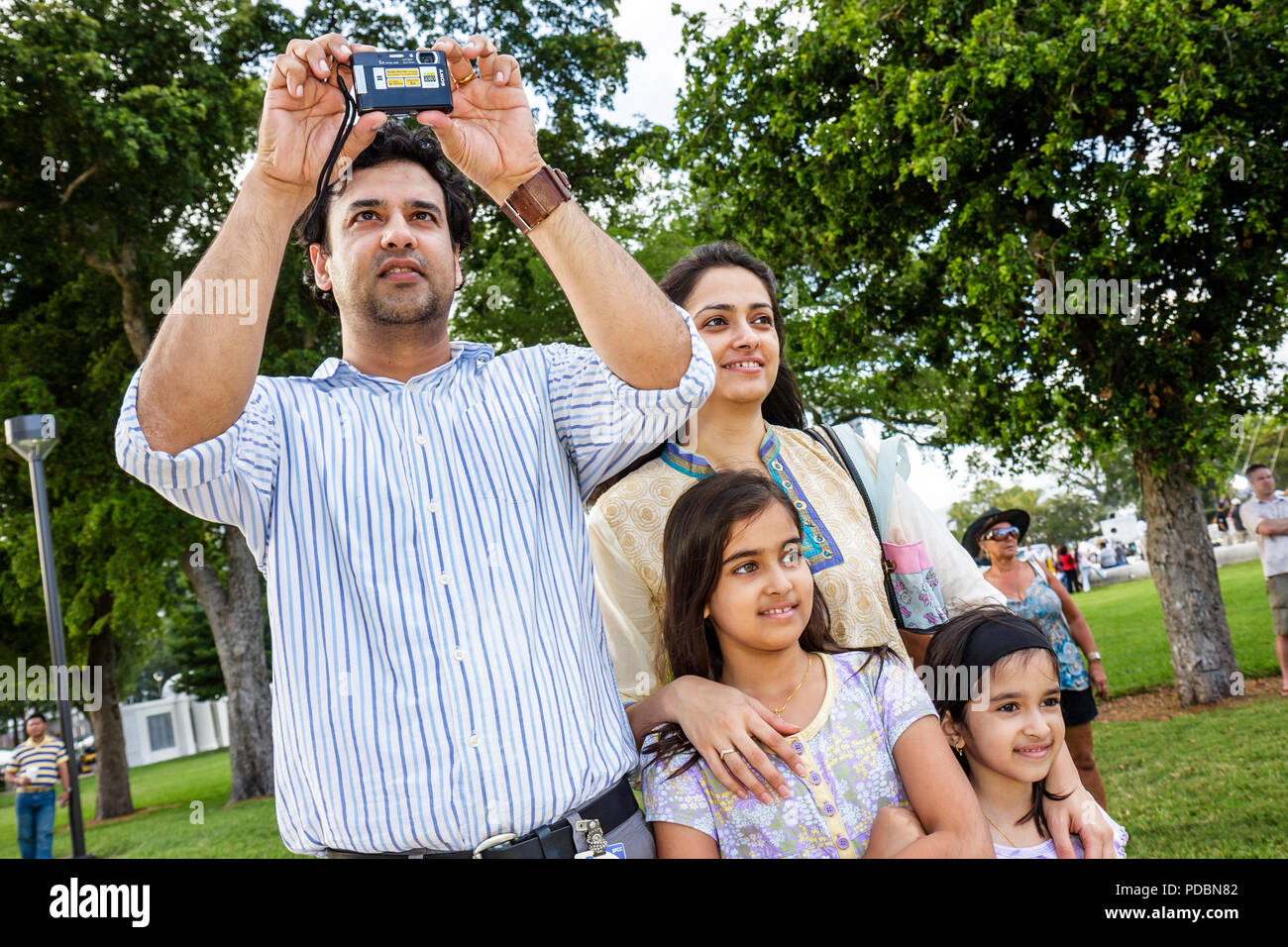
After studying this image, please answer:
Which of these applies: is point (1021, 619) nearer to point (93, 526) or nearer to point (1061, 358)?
point (1061, 358)

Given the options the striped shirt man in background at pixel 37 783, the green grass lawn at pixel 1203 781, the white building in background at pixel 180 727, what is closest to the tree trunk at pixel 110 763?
the striped shirt man in background at pixel 37 783

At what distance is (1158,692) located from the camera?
1302cm

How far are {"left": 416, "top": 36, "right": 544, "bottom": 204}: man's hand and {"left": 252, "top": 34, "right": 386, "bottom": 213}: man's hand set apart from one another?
0.58 ft

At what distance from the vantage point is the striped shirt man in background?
12.3m

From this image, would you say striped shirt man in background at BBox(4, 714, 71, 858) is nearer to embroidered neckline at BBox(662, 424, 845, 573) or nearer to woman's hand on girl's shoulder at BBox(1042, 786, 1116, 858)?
embroidered neckline at BBox(662, 424, 845, 573)

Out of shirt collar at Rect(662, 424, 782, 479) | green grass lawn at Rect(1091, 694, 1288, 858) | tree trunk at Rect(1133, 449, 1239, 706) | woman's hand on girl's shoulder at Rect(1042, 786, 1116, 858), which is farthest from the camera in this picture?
tree trunk at Rect(1133, 449, 1239, 706)

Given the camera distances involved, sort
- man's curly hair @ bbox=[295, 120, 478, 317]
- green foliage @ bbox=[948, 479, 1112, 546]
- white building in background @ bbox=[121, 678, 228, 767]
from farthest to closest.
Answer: green foliage @ bbox=[948, 479, 1112, 546]
white building in background @ bbox=[121, 678, 228, 767]
man's curly hair @ bbox=[295, 120, 478, 317]

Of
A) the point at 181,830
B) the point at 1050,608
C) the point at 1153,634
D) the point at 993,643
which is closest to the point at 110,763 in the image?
the point at 181,830

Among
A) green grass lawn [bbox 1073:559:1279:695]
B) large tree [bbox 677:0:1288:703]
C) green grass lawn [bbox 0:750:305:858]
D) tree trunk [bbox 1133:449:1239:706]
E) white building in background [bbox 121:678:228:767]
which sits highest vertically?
large tree [bbox 677:0:1288:703]

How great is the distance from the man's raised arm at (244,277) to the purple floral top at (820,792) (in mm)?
1241

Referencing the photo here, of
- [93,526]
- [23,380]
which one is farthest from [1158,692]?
[23,380]

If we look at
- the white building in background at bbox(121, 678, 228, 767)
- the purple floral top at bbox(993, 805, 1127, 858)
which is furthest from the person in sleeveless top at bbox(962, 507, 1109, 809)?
the white building in background at bbox(121, 678, 228, 767)

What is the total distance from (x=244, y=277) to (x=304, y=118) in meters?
0.38

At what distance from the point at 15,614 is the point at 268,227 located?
2004cm
